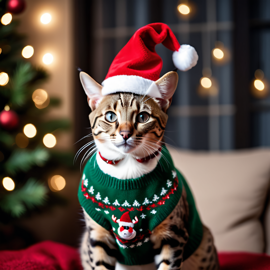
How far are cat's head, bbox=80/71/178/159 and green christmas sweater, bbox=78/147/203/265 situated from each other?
0.24 ft

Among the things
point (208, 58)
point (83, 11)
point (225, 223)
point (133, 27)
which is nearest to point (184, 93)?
point (208, 58)

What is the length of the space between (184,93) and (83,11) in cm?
99


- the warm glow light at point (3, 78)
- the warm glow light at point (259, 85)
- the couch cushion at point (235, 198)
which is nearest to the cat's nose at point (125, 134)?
the couch cushion at point (235, 198)

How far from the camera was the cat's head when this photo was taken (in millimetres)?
717

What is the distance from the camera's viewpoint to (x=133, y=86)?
2.51 feet

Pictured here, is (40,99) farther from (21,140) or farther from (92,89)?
(92,89)

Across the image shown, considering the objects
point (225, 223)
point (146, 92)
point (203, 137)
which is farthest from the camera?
point (203, 137)

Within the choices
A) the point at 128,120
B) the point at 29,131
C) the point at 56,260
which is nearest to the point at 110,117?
the point at 128,120

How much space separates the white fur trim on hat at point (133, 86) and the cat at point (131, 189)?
16 mm

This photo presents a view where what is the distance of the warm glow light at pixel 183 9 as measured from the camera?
2.27 metres

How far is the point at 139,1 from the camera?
2.31 meters

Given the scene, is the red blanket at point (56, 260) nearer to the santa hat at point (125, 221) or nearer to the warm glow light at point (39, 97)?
the santa hat at point (125, 221)

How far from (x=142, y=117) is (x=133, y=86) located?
0.28 feet

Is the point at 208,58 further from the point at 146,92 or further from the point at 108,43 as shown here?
the point at 146,92
